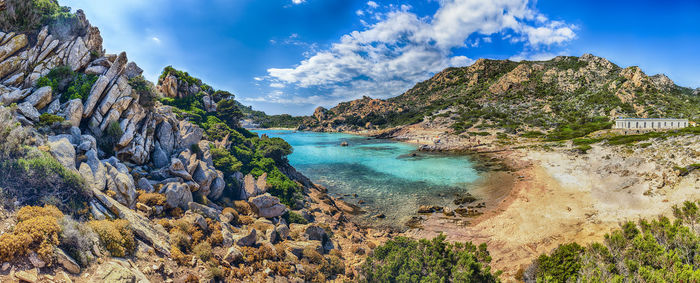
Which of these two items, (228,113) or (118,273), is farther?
(228,113)

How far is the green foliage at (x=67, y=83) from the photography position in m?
12.4

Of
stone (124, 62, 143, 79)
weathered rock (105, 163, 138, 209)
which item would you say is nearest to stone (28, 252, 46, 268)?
weathered rock (105, 163, 138, 209)

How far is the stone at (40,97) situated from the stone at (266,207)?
34.8 ft

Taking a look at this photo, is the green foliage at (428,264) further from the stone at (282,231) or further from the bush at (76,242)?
the bush at (76,242)

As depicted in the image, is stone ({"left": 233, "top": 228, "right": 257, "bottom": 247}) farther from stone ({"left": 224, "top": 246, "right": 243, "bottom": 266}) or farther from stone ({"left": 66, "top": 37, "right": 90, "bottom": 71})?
stone ({"left": 66, "top": 37, "right": 90, "bottom": 71})

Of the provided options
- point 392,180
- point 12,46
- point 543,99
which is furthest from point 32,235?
point 543,99

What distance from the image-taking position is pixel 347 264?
520 inches

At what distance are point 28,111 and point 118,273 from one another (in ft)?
32.1

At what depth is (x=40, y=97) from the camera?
1146cm

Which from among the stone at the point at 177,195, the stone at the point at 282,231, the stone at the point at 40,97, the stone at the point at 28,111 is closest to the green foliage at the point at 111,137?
the stone at the point at 28,111

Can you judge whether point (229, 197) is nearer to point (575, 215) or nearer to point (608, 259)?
point (608, 259)

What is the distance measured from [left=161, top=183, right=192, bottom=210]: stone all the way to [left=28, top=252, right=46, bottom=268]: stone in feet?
19.7

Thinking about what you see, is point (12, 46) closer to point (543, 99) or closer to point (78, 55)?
point (78, 55)

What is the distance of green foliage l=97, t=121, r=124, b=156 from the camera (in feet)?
41.0
